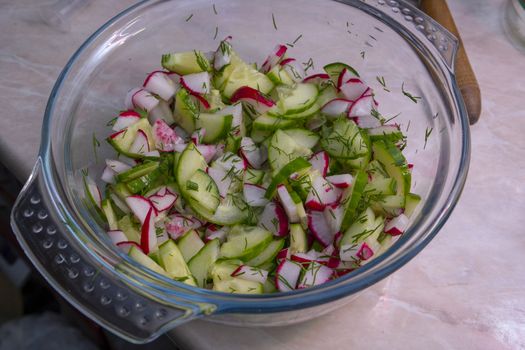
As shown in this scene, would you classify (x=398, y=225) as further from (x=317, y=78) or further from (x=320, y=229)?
(x=317, y=78)

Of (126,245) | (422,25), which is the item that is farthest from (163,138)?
(422,25)

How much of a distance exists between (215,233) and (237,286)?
156 mm

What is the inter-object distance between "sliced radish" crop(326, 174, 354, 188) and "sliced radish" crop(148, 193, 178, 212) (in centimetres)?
32

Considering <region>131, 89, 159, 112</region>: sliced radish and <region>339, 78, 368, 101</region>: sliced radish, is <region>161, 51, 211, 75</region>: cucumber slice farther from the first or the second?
<region>339, 78, 368, 101</region>: sliced radish

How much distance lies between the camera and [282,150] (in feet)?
3.97

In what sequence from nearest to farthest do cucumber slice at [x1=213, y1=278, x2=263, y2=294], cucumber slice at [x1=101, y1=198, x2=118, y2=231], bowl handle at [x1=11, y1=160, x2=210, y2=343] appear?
bowl handle at [x1=11, y1=160, x2=210, y2=343] → cucumber slice at [x1=213, y1=278, x2=263, y2=294] → cucumber slice at [x1=101, y1=198, x2=118, y2=231]

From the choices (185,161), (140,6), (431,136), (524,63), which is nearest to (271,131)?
(185,161)

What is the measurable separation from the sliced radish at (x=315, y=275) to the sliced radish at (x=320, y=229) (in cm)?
8

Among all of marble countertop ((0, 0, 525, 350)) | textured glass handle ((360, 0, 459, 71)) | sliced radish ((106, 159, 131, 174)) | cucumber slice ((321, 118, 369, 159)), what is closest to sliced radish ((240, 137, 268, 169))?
cucumber slice ((321, 118, 369, 159))

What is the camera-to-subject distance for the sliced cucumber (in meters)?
1.25

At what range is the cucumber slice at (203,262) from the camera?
3.53 ft

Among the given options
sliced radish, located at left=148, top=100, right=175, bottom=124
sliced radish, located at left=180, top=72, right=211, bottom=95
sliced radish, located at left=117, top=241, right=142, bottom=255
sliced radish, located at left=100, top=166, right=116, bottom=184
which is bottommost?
sliced radish, located at left=117, top=241, right=142, bottom=255

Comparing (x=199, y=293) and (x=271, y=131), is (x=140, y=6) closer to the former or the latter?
(x=271, y=131)

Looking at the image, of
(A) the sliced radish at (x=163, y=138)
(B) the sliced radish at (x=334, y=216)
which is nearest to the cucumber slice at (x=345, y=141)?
(B) the sliced radish at (x=334, y=216)
